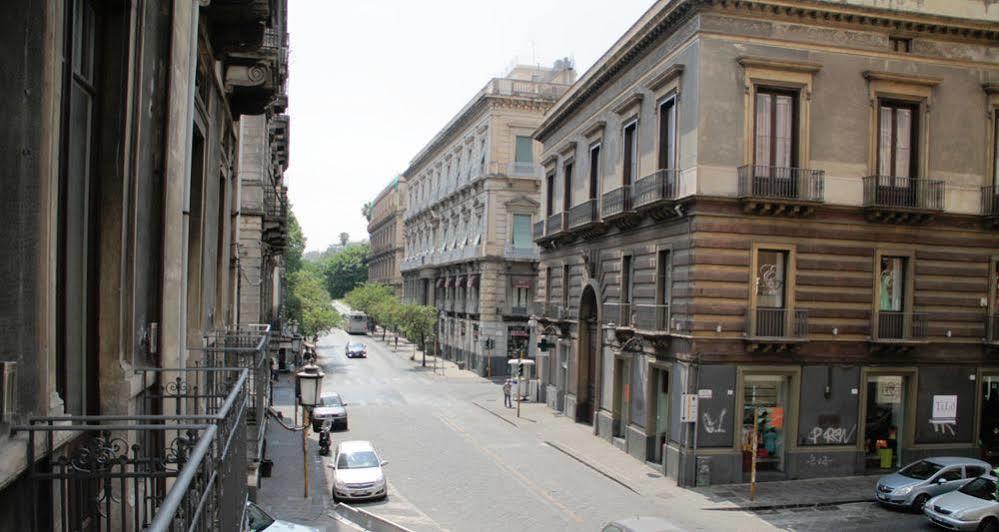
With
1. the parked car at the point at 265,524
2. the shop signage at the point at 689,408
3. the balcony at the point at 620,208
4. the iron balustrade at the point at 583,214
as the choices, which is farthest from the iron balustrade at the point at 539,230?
the parked car at the point at 265,524

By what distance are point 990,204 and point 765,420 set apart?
10.2 m

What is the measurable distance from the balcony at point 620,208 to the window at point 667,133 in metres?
2.16

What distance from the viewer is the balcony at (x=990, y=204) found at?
79.8 ft

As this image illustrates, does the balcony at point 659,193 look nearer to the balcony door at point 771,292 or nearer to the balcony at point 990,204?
the balcony door at point 771,292

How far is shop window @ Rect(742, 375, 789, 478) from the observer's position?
2273cm

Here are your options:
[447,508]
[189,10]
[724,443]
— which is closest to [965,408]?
[724,443]

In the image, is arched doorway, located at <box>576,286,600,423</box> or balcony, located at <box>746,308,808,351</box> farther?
arched doorway, located at <box>576,286,600,423</box>

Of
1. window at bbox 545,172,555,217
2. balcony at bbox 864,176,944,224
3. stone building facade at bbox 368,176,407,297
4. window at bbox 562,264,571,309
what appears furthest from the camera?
stone building facade at bbox 368,176,407,297

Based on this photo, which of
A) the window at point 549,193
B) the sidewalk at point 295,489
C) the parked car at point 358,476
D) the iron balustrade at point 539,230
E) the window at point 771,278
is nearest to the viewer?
the sidewalk at point 295,489

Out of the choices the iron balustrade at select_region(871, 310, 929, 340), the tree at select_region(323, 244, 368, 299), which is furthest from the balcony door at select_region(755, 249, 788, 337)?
the tree at select_region(323, 244, 368, 299)

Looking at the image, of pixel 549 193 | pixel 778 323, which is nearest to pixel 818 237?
pixel 778 323

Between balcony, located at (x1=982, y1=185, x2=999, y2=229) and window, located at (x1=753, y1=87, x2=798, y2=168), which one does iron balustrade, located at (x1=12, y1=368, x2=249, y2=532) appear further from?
balcony, located at (x1=982, y1=185, x2=999, y2=229)

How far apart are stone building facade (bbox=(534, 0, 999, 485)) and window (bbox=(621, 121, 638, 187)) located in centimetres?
201

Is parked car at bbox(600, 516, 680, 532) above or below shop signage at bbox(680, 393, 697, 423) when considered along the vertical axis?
below
